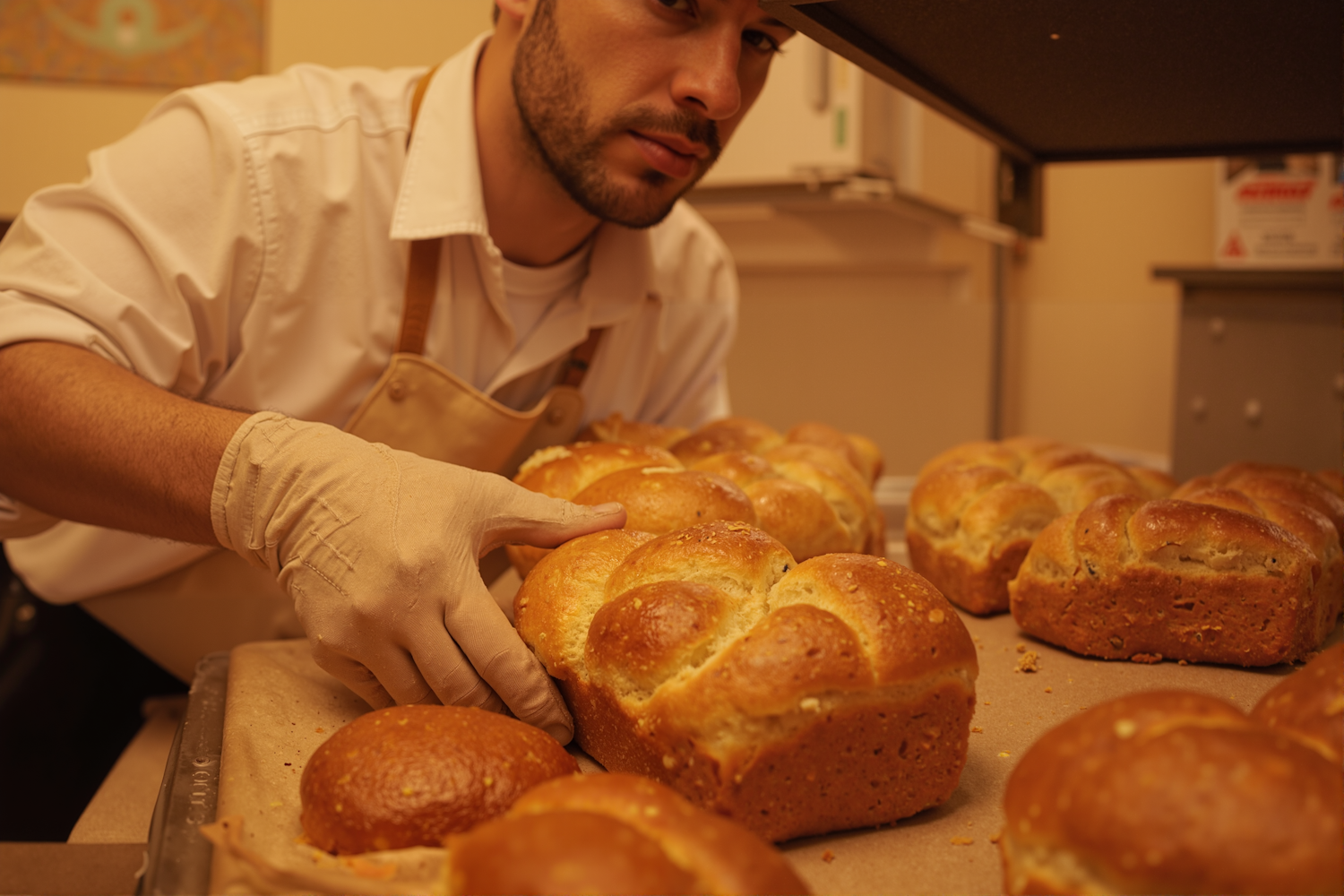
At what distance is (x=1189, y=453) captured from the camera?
7.13 ft

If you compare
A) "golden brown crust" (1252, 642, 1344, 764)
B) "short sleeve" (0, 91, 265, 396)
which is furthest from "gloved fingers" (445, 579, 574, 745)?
"short sleeve" (0, 91, 265, 396)

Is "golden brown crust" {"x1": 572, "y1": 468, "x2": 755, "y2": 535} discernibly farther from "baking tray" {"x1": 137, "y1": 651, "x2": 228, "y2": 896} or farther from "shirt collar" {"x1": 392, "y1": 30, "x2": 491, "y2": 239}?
"shirt collar" {"x1": 392, "y1": 30, "x2": 491, "y2": 239}

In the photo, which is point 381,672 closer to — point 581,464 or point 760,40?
point 581,464

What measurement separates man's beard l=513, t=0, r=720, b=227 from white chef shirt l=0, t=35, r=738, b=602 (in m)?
0.14

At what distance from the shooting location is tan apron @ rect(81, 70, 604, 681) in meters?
1.69

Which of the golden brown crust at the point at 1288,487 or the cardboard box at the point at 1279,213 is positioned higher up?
the cardboard box at the point at 1279,213

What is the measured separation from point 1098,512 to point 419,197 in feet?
3.90

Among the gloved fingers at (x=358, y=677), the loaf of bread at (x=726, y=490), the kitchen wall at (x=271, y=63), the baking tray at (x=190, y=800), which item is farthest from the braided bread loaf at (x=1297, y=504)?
the kitchen wall at (x=271, y=63)

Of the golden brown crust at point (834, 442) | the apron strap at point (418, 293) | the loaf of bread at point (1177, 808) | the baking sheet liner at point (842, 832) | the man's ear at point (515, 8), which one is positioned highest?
the man's ear at point (515, 8)

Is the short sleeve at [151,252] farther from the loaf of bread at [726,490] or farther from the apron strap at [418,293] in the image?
the loaf of bread at [726,490]

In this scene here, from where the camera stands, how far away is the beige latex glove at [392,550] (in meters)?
1.00

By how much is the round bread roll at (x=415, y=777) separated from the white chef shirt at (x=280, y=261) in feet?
3.01

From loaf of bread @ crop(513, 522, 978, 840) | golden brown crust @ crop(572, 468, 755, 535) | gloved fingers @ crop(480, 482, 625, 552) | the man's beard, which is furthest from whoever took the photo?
the man's beard

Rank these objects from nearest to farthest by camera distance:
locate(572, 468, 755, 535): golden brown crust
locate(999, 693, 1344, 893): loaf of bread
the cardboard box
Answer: locate(999, 693, 1344, 893): loaf of bread → locate(572, 468, 755, 535): golden brown crust → the cardboard box
